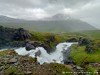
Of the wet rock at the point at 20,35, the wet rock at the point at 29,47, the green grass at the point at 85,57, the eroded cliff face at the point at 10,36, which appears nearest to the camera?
the green grass at the point at 85,57

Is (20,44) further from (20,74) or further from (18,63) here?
(20,74)

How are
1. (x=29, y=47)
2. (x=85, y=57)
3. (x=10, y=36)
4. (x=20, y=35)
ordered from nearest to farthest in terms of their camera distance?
(x=85, y=57) < (x=29, y=47) < (x=20, y=35) < (x=10, y=36)

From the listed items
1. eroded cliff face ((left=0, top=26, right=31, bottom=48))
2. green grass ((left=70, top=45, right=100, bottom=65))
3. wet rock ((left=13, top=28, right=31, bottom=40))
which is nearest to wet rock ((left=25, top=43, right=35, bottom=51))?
eroded cliff face ((left=0, top=26, right=31, bottom=48))

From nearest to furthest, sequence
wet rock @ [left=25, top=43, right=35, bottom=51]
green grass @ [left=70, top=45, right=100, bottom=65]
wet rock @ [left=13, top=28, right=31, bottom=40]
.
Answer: green grass @ [left=70, top=45, right=100, bottom=65], wet rock @ [left=25, top=43, right=35, bottom=51], wet rock @ [left=13, top=28, right=31, bottom=40]

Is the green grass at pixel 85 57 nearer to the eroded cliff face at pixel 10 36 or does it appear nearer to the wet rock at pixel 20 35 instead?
the wet rock at pixel 20 35

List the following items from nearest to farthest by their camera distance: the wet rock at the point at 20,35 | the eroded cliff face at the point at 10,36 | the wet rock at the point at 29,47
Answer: the wet rock at the point at 29,47 → the eroded cliff face at the point at 10,36 → the wet rock at the point at 20,35

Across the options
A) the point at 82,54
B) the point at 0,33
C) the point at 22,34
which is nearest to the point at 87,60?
the point at 82,54

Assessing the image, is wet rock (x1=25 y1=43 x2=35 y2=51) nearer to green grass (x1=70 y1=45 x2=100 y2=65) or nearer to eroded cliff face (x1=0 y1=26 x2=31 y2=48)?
eroded cliff face (x1=0 y1=26 x2=31 y2=48)

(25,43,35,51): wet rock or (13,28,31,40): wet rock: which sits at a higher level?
(13,28,31,40): wet rock

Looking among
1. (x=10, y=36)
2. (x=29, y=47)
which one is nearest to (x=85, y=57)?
(x=29, y=47)

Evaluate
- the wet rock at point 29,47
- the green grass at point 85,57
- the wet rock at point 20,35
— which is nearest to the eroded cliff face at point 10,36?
the wet rock at point 20,35

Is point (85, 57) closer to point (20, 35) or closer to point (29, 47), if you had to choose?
point (29, 47)
